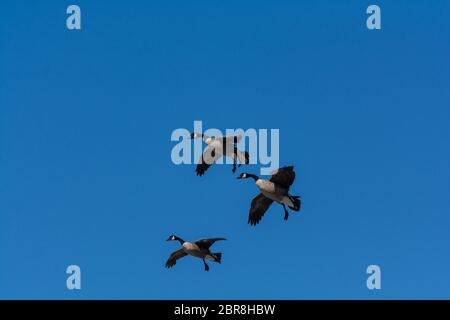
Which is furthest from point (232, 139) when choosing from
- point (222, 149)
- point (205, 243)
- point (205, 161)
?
point (205, 243)

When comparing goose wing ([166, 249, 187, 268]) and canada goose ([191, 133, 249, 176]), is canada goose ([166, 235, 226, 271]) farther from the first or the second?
canada goose ([191, 133, 249, 176])

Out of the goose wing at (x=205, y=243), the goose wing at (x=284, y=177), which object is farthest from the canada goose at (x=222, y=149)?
the goose wing at (x=205, y=243)

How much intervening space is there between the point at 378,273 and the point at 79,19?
10.2 metres

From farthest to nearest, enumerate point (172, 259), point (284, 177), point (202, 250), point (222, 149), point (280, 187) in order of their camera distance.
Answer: point (172, 259) < point (222, 149) < point (202, 250) < point (280, 187) < point (284, 177)

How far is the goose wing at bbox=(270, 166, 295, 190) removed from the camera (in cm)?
2117

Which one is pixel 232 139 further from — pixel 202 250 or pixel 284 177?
pixel 202 250

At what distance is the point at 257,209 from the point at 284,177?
2.25 metres

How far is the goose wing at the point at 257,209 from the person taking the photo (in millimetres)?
23281

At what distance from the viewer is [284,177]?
21.4 meters

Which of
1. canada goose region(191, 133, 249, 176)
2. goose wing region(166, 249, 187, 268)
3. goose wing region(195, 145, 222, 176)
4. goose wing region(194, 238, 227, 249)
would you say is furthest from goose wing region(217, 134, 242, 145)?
goose wing region(166, 249, 187, 268)
